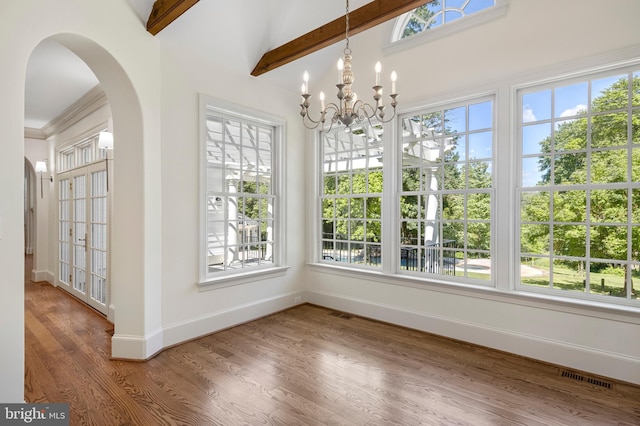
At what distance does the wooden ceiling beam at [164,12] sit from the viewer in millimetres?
2621

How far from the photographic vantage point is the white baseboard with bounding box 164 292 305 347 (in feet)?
10.9

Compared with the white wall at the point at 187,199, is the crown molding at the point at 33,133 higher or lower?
higher

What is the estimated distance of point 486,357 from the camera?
3062 millimetres

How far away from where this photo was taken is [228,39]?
3.59 m

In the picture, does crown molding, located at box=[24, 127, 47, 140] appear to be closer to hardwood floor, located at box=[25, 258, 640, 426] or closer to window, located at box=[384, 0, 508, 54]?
hardwood floor, located at box=[25, 258, 640, 426]

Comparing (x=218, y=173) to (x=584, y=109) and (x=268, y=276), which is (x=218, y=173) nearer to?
(x=268, y=276)

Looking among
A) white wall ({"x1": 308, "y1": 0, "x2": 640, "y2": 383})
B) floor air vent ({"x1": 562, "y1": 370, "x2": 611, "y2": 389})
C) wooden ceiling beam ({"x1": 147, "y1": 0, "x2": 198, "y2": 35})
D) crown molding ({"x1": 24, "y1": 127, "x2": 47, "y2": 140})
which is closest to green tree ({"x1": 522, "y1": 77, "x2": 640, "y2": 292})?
white wall ({"x1": 308, "y1": 0, "x2": 640, "y2": 383})

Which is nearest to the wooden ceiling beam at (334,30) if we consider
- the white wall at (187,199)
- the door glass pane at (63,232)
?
the white wall at (187,199)

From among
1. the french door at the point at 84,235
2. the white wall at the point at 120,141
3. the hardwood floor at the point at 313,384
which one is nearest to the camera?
the white wall at the point at 120,141

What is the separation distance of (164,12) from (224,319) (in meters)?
3.12

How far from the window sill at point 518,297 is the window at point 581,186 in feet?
0.45

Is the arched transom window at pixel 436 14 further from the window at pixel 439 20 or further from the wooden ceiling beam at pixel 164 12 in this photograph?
the wooden ceiling beam at pixel 164 12

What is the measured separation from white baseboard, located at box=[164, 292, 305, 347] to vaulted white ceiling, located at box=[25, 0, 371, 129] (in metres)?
2.87

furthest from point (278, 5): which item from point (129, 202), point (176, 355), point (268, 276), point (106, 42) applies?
point (176, 355)
